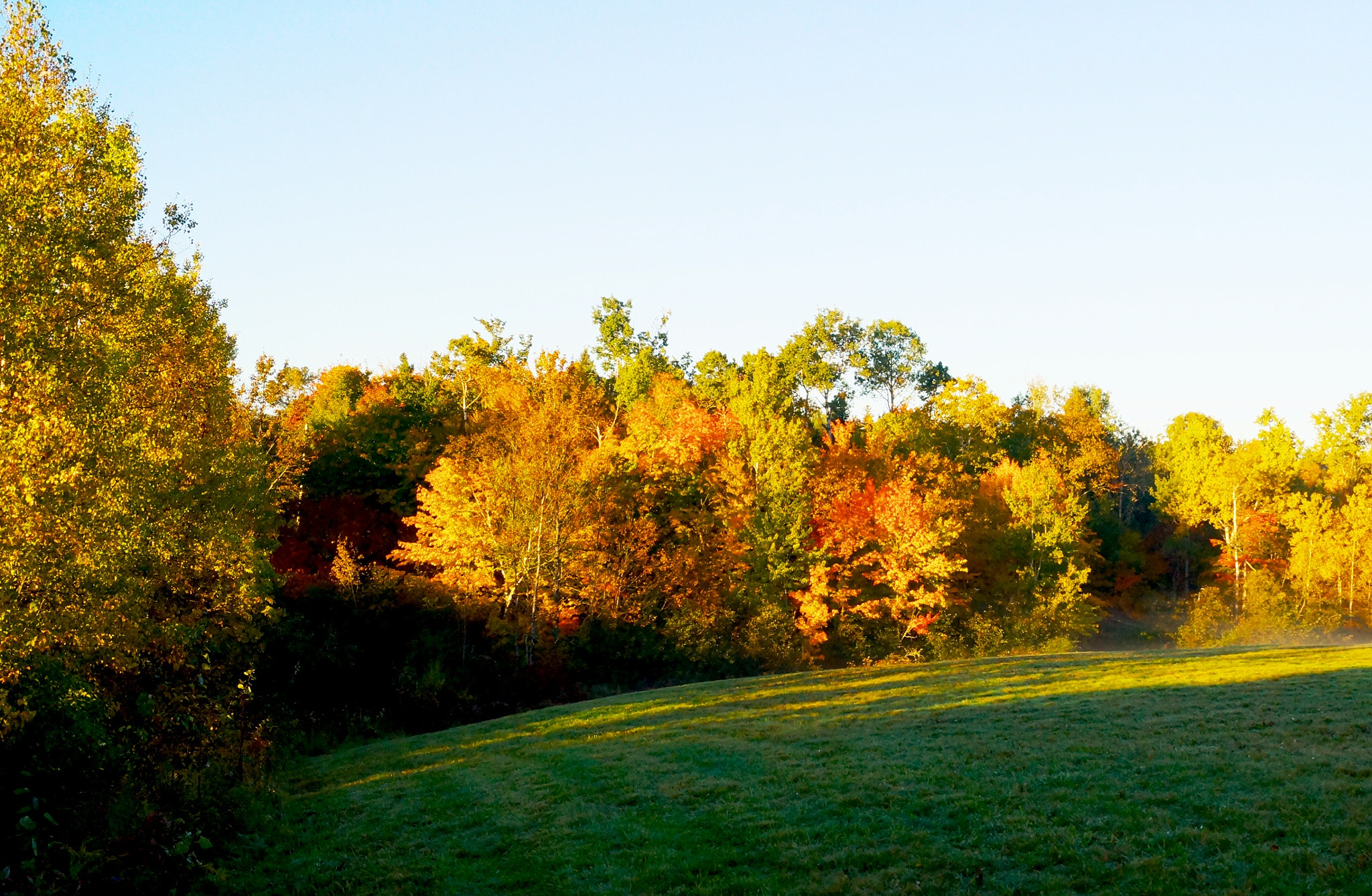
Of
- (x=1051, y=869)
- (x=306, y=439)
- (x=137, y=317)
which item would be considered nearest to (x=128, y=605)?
(x=137, y=317)

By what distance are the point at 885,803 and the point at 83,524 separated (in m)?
12.6

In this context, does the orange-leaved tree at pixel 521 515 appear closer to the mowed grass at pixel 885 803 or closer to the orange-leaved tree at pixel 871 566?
the orange-leaved tree at pixel 871 566

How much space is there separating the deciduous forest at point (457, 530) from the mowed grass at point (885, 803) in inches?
122

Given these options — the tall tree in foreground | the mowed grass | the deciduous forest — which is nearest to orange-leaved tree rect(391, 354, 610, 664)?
the deciduous forest

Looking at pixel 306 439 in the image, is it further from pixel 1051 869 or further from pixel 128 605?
pixel 1051 869

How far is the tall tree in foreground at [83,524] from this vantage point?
13008 mm

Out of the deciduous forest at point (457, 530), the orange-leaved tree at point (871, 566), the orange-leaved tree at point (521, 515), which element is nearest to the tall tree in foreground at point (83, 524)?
the deciduous forest at point (457, 530)

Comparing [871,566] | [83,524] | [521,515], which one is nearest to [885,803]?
[83,524]

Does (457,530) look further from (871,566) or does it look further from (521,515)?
(871,566)

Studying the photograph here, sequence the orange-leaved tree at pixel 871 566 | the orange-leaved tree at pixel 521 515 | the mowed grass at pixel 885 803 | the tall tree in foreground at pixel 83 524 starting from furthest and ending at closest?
the orange-leaved tree at pixel 871 566
the orange-leaved tree at pixel 521 515
the tall tree in foreground at pixel 83 524
the mowed grass at pixel 885 803

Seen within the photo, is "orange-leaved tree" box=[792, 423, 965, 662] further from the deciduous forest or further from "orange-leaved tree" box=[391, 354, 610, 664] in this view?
"orange-leaved tree" box=[391, 354, 610, 664]

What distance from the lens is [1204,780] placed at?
12625mm

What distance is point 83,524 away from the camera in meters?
14.3

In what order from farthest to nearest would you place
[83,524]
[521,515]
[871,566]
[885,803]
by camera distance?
1. [871,566]
2. [521,515]
3. [83,524]
4. [885,803]
